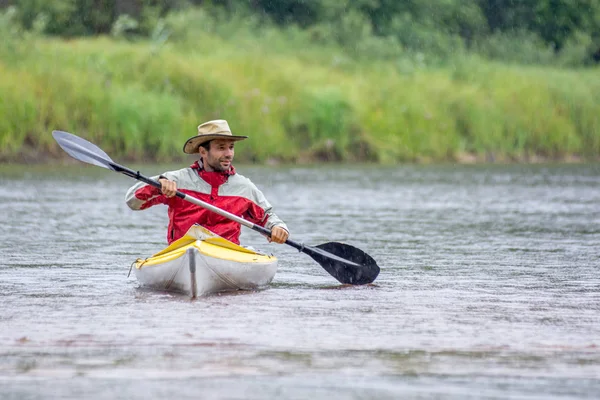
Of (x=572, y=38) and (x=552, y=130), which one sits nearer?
(x=552, y=130)

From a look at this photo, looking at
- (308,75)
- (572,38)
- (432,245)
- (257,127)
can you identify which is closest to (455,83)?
(308,75)

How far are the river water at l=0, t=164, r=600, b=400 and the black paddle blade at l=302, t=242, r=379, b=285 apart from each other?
0.48 feet

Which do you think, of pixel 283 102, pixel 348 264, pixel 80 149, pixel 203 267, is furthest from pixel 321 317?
pixel 283 102

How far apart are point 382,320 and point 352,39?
119 ft

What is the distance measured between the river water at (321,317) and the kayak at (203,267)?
0.13m

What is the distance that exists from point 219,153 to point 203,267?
928 millimetres

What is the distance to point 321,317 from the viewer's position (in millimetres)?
8555

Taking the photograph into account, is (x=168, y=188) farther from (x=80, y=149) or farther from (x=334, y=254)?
(x=334, y=254)

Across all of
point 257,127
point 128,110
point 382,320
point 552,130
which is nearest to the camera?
point 382,320

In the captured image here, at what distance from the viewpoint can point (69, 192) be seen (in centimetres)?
2173

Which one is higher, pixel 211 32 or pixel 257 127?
pixel 211 32

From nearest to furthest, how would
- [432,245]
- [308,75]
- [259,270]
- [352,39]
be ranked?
[259,270] → [432,245] → [308,75] → [352,39]

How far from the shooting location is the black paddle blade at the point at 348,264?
34.9ft

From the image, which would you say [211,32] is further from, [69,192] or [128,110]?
[69,192]
